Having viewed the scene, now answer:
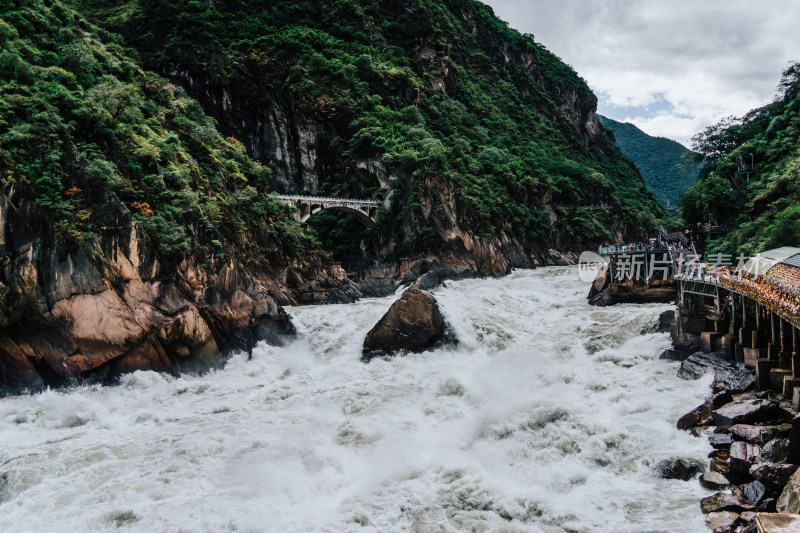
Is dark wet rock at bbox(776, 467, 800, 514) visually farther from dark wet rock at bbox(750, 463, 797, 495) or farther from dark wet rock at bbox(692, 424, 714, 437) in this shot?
dark wet rock at bbox(692, 424, 714, 437)

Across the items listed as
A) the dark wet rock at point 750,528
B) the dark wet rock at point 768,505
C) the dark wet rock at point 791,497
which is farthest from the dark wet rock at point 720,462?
the dark wet rock at point 750,528

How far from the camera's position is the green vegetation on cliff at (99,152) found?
717 inches

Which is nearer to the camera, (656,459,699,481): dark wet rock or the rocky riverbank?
the rocky riverbank

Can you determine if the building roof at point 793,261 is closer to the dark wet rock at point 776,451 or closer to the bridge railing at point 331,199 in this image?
the dark wet rock at point 776,451

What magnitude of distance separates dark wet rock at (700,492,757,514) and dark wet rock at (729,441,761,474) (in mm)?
985

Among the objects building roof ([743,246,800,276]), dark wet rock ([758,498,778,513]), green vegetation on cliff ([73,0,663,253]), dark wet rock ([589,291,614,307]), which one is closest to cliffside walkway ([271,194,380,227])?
green vegetation on cliff ([73,0,663,253])

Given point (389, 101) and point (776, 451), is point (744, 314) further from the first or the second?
point (389, 101)

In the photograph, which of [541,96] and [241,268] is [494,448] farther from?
[541,96]

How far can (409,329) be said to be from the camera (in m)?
22.5

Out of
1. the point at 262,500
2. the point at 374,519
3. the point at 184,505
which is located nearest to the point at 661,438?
the point at 374,519

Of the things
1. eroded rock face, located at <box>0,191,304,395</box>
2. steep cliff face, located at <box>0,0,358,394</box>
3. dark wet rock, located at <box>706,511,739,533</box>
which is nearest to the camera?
dark wet rock, located at <box>706,511,739,533</box>

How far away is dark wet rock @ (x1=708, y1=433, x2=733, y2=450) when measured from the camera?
12.6 meters

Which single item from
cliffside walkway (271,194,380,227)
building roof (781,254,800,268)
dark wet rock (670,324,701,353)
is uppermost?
cliffside walkway (271,194,380,227)

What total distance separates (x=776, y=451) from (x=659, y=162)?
646ft
